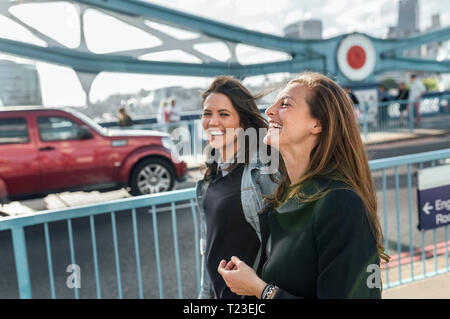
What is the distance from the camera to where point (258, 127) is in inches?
83.3

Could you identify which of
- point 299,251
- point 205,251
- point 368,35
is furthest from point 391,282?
point 368,35

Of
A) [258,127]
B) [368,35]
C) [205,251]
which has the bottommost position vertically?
[205,251]

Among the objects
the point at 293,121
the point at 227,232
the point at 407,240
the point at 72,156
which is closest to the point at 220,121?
the point at 227,232

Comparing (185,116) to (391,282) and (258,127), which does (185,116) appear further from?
(258,127)

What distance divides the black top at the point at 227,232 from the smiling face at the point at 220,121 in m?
0.16

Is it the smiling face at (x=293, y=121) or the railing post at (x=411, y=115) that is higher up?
the smiling face at (x=293, y=121)

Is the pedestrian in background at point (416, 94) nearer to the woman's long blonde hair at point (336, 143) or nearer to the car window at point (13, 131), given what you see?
the car window at point (13, 131)

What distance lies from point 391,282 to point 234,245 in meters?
2.35

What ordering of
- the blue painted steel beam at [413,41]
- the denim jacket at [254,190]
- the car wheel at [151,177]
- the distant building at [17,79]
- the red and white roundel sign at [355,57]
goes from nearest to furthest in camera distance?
the distant building at [17,79] < the denim jacket at [254,190] < the car wheel at [151,177] < the red and white roundel sign at [355,57] < the blue painted steel beam at [413,41]

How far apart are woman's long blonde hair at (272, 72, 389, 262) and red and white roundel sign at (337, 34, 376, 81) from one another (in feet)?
65.6

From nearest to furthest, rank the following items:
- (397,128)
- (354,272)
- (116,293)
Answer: (354,272)
(116,293)
(397,128)

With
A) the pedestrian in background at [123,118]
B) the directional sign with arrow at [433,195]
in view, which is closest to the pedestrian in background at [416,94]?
the pedestrian in background at [123,118]

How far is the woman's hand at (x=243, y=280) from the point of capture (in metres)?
1.35

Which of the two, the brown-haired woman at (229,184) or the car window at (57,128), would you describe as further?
the car window at (57,128)
